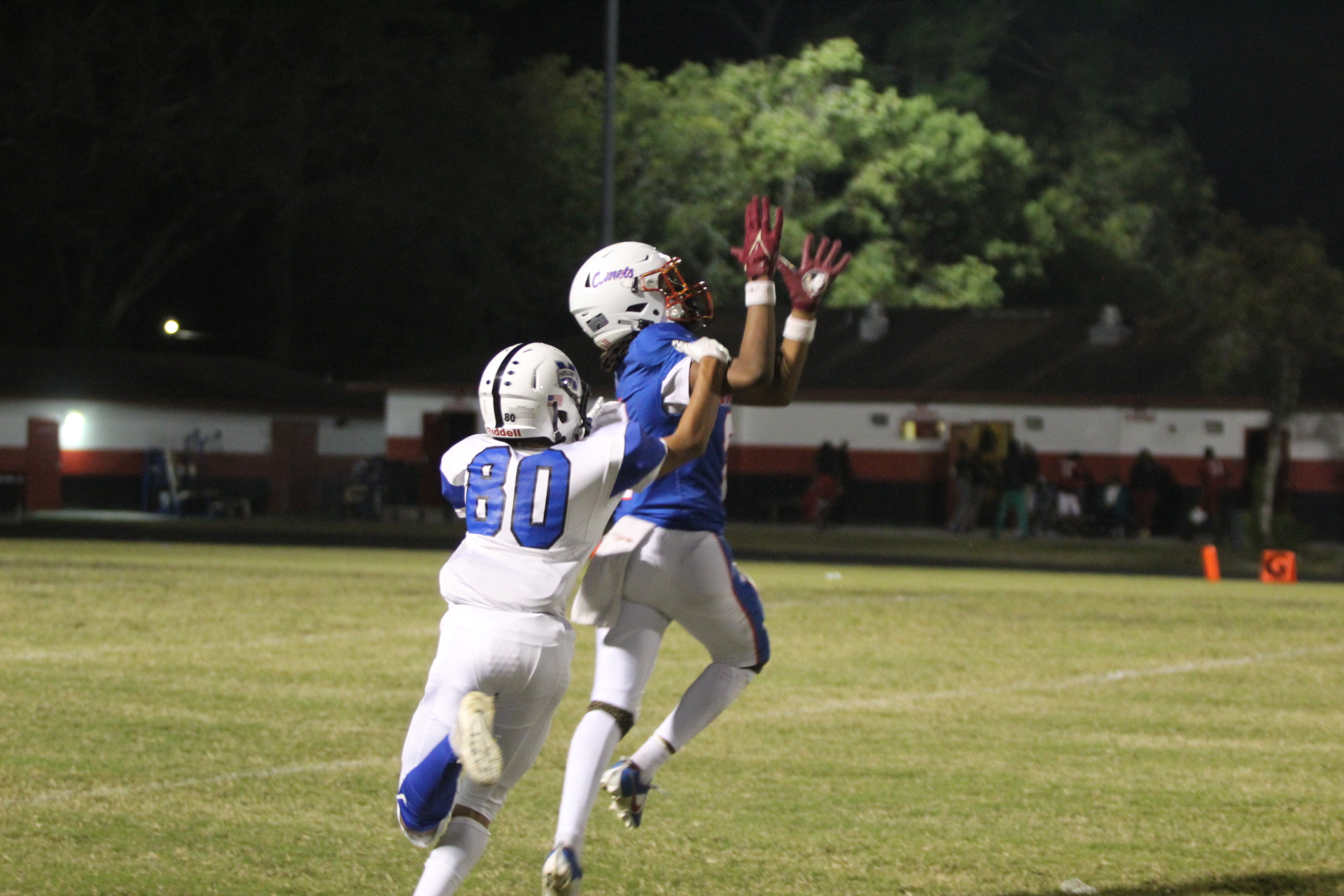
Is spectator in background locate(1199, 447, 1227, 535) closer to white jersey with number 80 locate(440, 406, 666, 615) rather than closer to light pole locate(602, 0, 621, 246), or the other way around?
light pole locate(602, 0, 621, 246)

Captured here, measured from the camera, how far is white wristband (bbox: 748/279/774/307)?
612cm

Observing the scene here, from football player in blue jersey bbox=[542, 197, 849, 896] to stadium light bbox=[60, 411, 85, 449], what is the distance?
3724 centimetres

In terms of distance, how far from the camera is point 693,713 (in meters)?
6.78

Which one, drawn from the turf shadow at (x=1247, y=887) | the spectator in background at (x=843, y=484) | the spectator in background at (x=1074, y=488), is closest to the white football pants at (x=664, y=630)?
the turf shadow at (x=1247, y=887)

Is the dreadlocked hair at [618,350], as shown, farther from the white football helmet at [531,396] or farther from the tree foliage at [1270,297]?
the tree foliage at [1270,297]

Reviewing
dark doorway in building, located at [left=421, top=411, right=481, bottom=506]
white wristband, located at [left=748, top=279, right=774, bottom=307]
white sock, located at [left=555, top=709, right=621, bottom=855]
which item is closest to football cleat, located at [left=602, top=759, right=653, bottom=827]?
white sock, located at [left=555, top=709, right=621, bottom=855]

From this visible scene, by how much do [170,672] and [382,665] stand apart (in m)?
1.46

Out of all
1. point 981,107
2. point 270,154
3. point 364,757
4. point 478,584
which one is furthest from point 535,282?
point 478,584

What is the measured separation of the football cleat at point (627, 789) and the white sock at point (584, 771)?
0.73 feet

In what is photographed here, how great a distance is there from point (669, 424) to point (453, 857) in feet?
5.97

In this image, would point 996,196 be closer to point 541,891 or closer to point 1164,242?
point 1164,242

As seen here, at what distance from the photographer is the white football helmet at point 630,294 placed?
637 cm

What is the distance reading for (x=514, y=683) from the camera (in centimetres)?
533

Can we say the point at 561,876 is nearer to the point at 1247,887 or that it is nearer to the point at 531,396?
the point at 531,396
